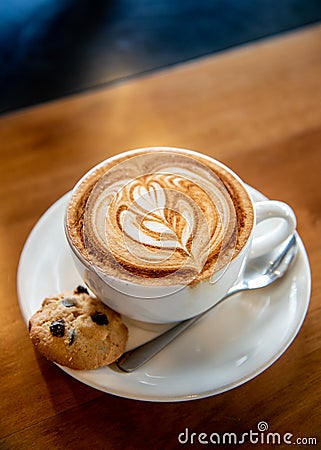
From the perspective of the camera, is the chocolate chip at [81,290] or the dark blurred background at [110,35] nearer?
the chocolate chip at [81,290]

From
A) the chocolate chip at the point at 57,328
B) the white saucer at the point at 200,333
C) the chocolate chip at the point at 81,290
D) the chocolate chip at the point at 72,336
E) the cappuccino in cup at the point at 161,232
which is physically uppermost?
the cappuccino in cup at the point at 161,232

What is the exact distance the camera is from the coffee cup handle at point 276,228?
2.73 ft

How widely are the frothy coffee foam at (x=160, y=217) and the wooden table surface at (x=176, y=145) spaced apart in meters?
0.21

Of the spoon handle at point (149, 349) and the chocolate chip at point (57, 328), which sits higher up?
the chocolate chip at point (57, 328)

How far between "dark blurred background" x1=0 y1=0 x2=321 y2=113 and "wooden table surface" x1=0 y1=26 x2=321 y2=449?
0.72 m

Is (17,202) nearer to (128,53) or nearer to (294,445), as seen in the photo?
(294,445)

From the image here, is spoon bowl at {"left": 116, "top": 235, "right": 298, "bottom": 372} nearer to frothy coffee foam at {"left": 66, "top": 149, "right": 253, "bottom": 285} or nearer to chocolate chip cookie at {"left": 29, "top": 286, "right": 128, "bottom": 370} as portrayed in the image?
chocolate chip cookie at {"left": 29, "top": 286, "right": 128, "bottom": 370}

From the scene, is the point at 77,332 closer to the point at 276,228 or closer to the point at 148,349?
the point at 148,349

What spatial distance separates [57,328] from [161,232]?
0.65 ft

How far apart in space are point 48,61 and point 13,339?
4.80 feet

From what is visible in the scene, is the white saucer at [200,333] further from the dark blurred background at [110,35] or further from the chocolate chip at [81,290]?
the dark blurred background at [110,35]

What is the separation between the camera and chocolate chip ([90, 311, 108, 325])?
791mm

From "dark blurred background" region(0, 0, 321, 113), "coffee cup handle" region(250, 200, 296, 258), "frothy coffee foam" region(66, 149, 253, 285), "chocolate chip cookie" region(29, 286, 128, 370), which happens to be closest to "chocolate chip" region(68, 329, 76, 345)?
"chocolate chip cookie" region(29, 286, 128, 370)

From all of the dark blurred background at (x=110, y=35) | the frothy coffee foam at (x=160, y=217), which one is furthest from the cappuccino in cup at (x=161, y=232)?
the dark blurred background at (x=110, y=35)
